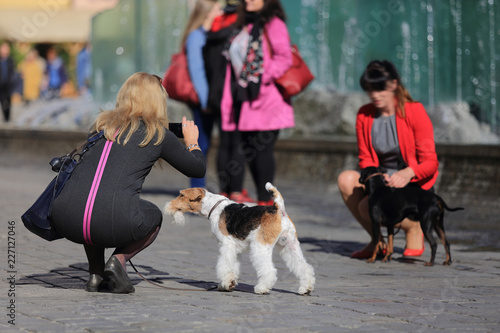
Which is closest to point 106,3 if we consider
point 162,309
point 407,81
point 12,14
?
point 12,14

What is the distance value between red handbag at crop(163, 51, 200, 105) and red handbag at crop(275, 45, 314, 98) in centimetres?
113

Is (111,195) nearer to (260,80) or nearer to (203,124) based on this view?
(260,80)

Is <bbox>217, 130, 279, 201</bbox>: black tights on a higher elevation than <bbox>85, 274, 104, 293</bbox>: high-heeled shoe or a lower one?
higher

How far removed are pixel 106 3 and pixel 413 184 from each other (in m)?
36.2

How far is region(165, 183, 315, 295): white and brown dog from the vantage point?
559 cm

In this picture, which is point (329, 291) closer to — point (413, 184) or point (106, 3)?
point (413, 184)

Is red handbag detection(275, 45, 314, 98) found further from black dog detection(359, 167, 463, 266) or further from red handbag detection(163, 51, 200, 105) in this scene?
black dog detection(359, 167, 463, 266)

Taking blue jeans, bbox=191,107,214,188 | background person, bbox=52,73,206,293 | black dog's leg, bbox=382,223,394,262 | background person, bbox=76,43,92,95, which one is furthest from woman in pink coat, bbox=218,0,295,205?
background person, bbox=76,43,92,95

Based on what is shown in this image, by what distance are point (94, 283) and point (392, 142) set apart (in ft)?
9.27

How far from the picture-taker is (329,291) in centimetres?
589

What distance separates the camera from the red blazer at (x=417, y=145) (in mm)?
7383

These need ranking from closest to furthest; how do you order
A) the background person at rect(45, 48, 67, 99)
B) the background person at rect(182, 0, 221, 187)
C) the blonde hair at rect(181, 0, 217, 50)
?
1. the background person at rect(182, 0, 221, 187)
2. the blonde hair at rect(181, 0, 217, 50)
3. the background person at rect(45, 48, 67, 99)

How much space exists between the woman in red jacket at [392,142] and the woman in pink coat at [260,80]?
2117mm

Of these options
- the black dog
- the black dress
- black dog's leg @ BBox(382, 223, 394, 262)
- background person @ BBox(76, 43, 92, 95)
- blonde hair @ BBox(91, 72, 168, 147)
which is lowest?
black dog's leg @ BBox(382, 223, 394, 262)
